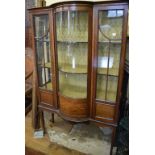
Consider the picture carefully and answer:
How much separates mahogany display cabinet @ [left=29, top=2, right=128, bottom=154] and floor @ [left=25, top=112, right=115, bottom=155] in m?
0.41

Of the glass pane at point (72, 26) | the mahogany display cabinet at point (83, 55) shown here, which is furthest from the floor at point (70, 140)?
the glass pane at point (72, 26)

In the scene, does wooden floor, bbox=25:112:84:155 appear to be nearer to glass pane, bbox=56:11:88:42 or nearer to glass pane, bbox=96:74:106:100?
glass pane, bbox=96:74:106:100

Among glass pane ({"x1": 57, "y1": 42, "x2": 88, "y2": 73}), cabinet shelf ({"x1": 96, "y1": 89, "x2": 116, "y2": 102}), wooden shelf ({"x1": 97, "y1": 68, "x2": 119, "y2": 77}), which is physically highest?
glass pane ({"x1": 57, "y1": 42, "x2": 88, "y2": 73})

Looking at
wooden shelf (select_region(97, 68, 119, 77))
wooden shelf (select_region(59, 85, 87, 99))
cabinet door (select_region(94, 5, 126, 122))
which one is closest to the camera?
cabinet door (select_region(94, 5, 126, 122))

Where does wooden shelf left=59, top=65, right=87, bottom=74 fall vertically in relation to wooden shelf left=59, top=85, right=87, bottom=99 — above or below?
above

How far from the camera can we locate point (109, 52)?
136 centimetres

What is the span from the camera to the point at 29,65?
8.02 feet

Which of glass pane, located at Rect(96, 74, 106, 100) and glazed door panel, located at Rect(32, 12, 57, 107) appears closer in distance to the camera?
glass pane, located at Rect(96, 74, 106, 100)

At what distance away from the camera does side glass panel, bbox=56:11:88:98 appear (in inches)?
54.6

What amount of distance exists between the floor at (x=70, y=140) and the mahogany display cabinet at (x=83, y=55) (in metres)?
0.41

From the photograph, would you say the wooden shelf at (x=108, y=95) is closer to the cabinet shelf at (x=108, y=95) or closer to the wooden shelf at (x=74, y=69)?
the cabinet shelf at (x=108, y=95)

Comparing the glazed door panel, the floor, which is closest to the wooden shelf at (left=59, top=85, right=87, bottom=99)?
the glazed door panel
